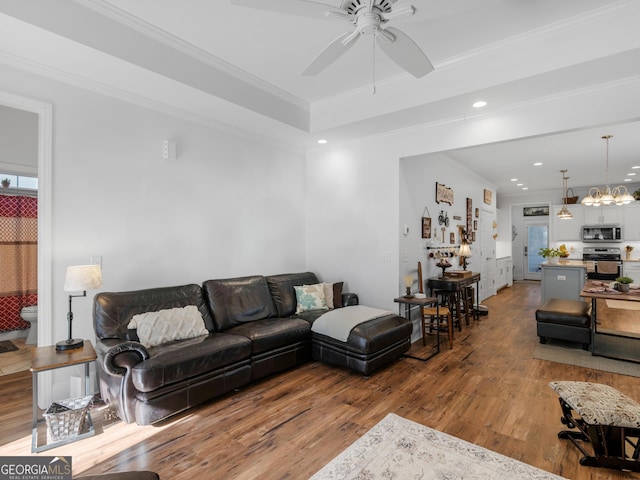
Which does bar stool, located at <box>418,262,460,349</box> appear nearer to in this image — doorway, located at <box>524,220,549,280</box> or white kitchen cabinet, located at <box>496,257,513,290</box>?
white kitchen cabinet, located at <box>496,257,513,290</box>

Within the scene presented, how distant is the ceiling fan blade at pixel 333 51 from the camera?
6.94 feet

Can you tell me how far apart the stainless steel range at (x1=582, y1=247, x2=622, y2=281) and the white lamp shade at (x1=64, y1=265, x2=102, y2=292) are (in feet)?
30.2

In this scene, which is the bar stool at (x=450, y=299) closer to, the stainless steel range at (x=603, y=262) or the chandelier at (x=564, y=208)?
the chandelier at (x=564, y=208)

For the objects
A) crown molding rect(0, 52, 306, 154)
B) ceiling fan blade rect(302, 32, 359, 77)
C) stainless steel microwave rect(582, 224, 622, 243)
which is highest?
crown molding rect(0, 52, 306, 154)

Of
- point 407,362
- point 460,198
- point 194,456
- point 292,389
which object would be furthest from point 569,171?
point 194,456

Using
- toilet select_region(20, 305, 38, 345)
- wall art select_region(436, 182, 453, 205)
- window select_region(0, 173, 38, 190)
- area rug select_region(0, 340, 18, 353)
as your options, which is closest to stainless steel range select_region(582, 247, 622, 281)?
wall art select_region(436, 182, 453, 205)

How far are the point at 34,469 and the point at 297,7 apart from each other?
258 cm

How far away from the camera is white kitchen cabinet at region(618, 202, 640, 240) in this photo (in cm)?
810

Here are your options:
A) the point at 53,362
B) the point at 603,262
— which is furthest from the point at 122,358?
the point at 603,262

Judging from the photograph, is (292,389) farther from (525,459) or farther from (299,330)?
(525,459)

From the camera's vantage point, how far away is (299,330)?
3.74m

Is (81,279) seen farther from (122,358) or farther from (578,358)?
(578,358)

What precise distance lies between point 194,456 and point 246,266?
8.26ft

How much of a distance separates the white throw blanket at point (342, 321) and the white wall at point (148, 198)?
132cm
